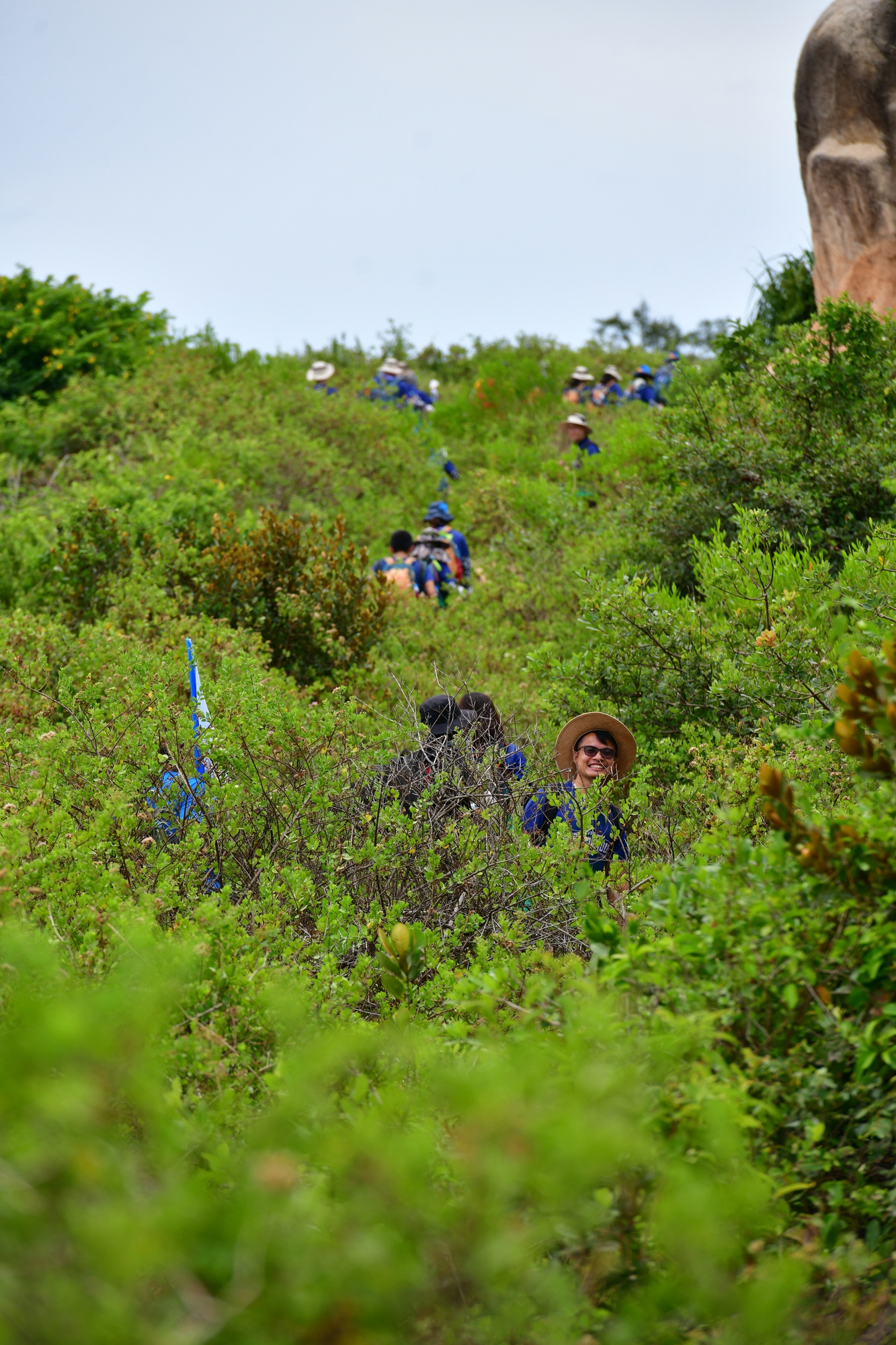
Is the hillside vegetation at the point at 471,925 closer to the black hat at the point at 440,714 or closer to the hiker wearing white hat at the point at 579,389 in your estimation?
the black hat at the point at 440,714

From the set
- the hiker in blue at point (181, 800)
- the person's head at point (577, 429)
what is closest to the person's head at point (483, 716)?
the hiker in blue at point (181, 800)

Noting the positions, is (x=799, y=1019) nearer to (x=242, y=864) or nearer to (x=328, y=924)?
(x=328, y=924)

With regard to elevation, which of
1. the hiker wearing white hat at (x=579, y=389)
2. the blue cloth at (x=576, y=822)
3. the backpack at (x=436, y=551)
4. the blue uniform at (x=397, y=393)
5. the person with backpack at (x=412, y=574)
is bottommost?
the blue cloth at (x=576, y=822)

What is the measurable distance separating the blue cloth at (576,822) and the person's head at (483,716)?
0.52 metres

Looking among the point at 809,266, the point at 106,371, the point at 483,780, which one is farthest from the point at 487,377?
the point at 483,780

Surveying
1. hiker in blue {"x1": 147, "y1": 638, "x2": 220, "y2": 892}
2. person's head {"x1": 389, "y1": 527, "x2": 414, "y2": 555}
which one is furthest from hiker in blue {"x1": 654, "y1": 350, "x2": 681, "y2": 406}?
hiker in blue {"x1": 147, "y1": 638, "x2": 220, "y2": 892}

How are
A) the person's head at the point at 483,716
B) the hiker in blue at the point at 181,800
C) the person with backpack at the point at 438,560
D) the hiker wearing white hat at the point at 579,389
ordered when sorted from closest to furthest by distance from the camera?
the hiker in blue at the point at 181,800, the person's head at the point at 483,716, the person with backpack at the point at 438,560, the hiker wearing white hat at the point at 579,389

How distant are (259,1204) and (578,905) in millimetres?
2858

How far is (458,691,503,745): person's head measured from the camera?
539 centimetres

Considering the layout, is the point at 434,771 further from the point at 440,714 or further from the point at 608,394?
the point at 608,394

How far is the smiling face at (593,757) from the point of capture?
5.27 m

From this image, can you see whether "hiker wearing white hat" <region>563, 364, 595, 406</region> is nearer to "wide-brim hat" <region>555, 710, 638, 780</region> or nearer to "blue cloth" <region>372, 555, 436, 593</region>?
"blue cloth" <region>372, 555, 436, 593</region>

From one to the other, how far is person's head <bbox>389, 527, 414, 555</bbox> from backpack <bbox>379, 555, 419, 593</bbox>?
532 mm

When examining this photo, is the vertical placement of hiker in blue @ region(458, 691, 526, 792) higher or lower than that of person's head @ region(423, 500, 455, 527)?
lower
